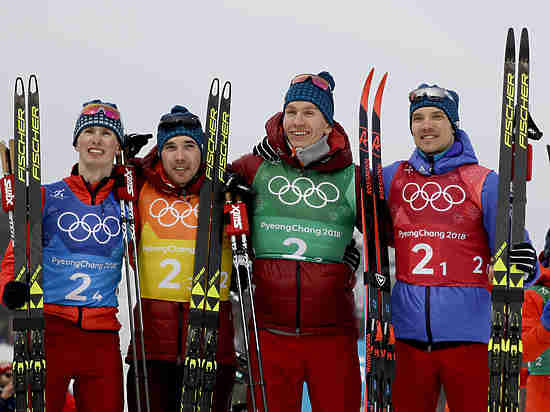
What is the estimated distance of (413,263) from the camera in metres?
2.85

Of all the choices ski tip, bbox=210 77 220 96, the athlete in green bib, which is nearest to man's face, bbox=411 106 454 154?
the athlete in green bib

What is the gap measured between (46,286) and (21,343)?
27 centimetres

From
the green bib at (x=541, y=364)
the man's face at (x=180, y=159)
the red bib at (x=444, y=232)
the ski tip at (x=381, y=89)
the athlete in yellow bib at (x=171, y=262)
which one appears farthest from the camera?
the green bib at (x=541, y=364)

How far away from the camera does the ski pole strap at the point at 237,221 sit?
301cm

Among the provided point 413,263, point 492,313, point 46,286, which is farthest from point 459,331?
point 46,286

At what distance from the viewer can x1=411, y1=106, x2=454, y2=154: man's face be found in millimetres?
2936

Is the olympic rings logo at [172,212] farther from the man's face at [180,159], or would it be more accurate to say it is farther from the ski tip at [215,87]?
the ski tip at [215,87]

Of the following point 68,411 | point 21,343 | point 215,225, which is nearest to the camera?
point 21,343

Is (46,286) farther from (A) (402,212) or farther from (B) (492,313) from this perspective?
(B) (492,313)

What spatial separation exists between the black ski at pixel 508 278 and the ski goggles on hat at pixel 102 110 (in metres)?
1.86

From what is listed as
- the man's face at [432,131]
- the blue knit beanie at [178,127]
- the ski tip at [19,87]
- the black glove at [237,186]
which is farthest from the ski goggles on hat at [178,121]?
the man's face at [432,131]

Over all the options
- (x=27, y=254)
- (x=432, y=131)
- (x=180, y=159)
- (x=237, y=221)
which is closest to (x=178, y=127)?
(x=180, y=159)

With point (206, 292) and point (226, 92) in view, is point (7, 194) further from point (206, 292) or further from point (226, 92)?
point (226, 92)

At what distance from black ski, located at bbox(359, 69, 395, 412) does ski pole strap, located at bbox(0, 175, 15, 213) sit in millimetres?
1674
